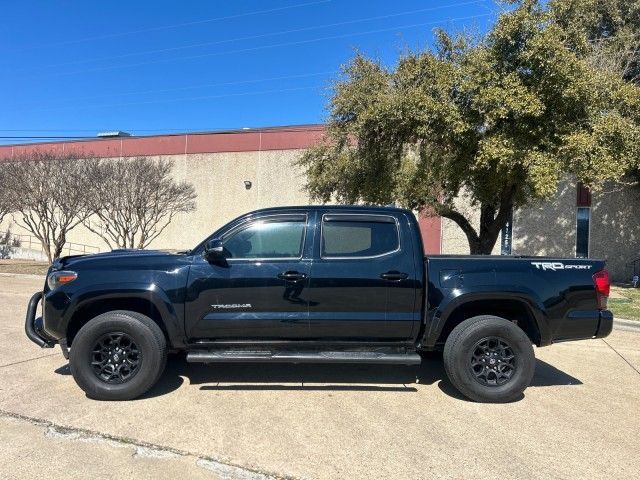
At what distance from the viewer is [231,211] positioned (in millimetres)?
26469

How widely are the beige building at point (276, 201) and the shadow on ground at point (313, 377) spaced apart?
13284mm

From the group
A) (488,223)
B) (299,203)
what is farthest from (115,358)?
(299,203)

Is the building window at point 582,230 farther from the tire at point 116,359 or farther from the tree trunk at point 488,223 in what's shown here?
the tire at point 116,359

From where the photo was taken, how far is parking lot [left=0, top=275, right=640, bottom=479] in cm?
346

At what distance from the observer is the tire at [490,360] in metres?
4.76

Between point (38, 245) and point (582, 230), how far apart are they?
3067cm

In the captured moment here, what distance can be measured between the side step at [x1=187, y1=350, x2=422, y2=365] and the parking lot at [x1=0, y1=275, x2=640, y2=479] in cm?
39

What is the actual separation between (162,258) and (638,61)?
56.9ft

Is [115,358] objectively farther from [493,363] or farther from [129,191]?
[129,191]

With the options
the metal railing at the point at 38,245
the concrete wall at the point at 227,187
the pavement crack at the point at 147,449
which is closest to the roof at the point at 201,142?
the concrete wall at the point at 227,187

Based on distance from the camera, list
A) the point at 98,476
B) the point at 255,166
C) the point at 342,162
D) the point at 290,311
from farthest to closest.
Answer: 1. the point at 255,166
2. the point at 342,162
3. the point at 290,311
4. the point at 98,476

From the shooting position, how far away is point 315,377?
5.44 m

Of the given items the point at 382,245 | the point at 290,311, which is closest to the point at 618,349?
the point at 382,245

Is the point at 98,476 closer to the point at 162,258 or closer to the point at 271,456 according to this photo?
the point at 271,456
